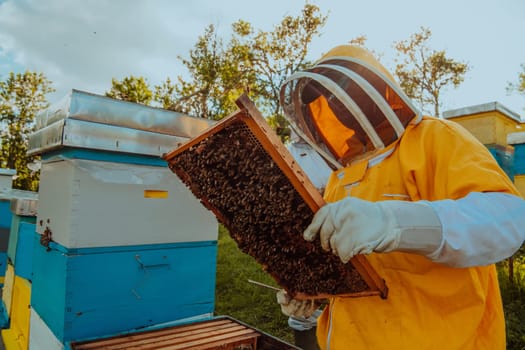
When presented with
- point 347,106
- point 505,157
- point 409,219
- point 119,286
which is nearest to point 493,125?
point 505,157

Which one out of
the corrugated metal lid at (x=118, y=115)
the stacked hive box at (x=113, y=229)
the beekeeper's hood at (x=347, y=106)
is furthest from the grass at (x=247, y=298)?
the beekeeper's hood at (x=347, y=106)

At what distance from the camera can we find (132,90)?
19906 mm

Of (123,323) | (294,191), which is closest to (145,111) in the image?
(123,323)

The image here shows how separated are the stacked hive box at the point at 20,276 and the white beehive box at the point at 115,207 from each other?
0.82 meters

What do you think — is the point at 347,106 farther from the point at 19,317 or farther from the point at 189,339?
the point at 19,317

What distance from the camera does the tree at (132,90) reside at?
1952 centimetres

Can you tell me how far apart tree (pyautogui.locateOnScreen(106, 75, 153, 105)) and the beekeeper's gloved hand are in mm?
19865

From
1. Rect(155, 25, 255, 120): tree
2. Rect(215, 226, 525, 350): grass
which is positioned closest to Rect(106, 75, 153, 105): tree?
Rect(155, 25, 255, 120): tree

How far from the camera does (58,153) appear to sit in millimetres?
2355

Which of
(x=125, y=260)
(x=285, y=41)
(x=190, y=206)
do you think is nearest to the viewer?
(x=125, y=260)

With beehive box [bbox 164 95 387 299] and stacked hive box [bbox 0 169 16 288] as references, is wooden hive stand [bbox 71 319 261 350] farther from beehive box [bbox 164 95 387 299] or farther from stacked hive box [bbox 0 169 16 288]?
stacked hive box [bbox 0 169 16 288]

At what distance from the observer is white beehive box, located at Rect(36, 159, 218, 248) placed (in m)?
2.18

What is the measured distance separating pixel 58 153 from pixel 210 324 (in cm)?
156

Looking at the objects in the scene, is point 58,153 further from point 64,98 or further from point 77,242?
point 77,242
